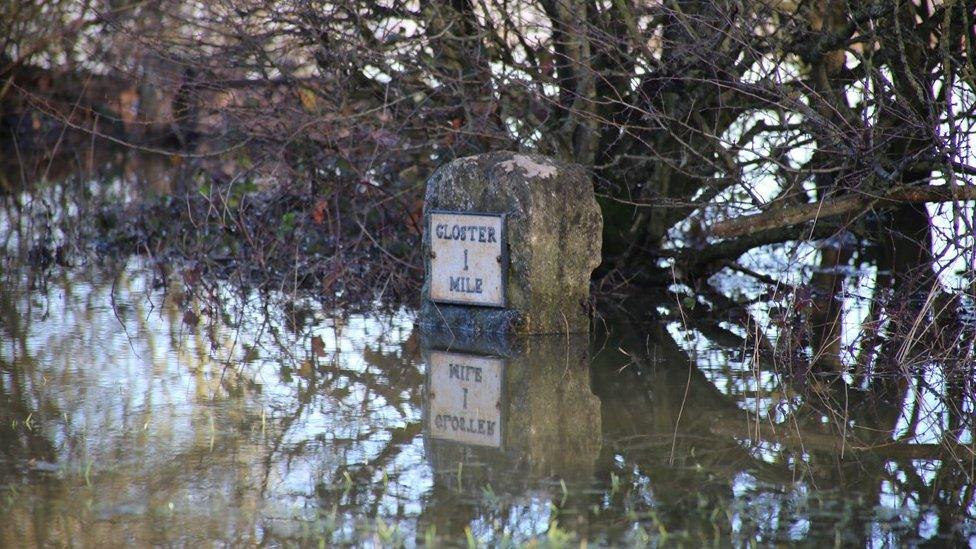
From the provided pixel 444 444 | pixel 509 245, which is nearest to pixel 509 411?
pixel 444 444

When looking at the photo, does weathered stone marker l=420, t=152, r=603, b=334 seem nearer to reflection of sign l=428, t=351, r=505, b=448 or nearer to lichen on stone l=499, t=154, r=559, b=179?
lichen on stone l=499, t=154, r=559, b=179

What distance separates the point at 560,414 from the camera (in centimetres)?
541

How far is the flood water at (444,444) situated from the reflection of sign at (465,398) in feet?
0.07

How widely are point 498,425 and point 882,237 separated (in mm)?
4152

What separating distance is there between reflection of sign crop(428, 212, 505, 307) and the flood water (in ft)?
1.03

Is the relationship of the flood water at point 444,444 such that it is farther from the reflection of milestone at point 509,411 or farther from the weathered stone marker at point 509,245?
the weathered stone marker at point 509,245

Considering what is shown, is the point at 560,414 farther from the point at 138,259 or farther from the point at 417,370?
the point at 138,259

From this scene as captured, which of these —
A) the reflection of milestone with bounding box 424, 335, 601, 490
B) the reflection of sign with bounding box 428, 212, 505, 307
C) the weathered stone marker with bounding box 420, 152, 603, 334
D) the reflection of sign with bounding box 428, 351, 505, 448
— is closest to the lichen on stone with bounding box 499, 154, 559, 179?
the weathered stone marker with bounding box 420, 152, 603, 334

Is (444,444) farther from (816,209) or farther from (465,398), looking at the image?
(816,209)

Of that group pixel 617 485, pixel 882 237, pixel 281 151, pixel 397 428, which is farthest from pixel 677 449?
pixel 281 151

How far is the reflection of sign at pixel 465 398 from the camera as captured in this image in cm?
506

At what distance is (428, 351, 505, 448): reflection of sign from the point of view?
506cm

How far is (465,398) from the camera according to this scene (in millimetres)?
5719

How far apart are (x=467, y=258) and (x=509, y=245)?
30 centimetres
